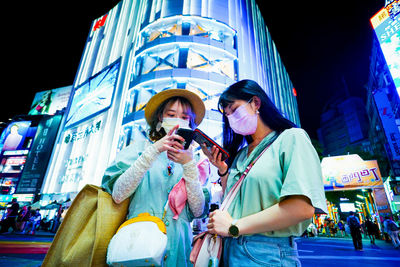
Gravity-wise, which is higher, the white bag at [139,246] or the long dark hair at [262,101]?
the long dark hair at [262,101]

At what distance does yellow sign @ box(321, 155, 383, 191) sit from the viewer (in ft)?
41.9

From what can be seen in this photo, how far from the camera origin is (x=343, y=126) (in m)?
57.5

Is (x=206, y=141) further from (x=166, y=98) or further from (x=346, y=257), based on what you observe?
(x=346, y=257)

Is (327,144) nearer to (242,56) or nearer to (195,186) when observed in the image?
(242,56)

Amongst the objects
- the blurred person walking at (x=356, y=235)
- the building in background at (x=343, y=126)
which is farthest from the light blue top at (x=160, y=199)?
the building in background at (x=343, y=126)

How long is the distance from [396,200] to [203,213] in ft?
73.7

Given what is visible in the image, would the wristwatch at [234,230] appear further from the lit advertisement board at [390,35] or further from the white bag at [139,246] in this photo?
the lit advertisement board at [390,35]

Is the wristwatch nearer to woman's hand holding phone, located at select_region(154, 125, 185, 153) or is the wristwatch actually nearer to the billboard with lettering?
woman's hand holding phone, located at select_region(154, 125, 185, 153)

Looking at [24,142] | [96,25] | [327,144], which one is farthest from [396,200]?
[327,144]

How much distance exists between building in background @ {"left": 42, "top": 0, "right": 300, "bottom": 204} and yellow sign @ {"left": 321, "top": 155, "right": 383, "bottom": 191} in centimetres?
809

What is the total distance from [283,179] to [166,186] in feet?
2.74

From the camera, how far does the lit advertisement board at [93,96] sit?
19023 millimetres

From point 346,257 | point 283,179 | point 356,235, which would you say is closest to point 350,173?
point 356,235

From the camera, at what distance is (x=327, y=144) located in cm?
6338
